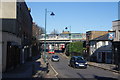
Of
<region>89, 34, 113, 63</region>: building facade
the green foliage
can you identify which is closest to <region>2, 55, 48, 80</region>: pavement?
<region>89, 34, 113, 63</region>: building facade

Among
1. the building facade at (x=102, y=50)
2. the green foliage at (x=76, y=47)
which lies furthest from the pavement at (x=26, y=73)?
the green foliage at (x=76, y=47)

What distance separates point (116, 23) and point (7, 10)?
19.2 meters

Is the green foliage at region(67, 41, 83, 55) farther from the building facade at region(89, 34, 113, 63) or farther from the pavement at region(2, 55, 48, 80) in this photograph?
the pavement at region(2, 55, 48, 80)

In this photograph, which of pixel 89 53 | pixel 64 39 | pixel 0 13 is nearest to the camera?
pixel 0 13

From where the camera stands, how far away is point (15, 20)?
30.5 meters

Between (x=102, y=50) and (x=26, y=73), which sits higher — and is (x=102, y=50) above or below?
above

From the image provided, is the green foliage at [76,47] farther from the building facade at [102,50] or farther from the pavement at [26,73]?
the pavement at [26,73]

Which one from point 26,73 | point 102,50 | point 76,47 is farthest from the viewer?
point 76,47

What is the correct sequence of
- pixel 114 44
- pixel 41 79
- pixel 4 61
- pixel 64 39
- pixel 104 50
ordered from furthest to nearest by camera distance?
pixel 64 39 → pixel 104 50 → pixel 114 44 → pixel 4 61 → pixel 41 79

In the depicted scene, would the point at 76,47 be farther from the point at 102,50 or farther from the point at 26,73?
the point at 26,73

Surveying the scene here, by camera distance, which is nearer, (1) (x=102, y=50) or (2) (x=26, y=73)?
(2) (x=26, y=73)

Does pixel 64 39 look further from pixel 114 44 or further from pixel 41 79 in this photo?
pixel 41 79

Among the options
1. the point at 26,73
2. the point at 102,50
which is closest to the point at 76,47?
the point at 102,50

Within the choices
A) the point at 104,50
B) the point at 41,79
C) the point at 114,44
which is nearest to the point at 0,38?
the point at 41,79
